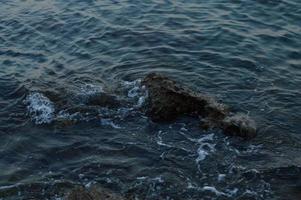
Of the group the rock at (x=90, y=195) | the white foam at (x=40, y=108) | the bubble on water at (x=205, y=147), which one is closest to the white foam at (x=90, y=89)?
the white foam at (x=40, y=108)

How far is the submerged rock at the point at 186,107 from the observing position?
11531 millimetres

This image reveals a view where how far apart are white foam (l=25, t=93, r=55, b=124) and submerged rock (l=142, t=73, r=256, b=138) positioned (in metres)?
2.43

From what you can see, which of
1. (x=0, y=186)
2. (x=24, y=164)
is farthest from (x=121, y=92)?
(x=0, y=186)

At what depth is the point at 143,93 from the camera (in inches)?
516

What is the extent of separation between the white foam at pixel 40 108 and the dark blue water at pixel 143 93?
3 centimetres

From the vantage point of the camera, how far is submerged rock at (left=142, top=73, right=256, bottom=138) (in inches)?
454

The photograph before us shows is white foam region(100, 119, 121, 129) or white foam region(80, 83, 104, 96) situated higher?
white foam region(80, 83, 104, 96)

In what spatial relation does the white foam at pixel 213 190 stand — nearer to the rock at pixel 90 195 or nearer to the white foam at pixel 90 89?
the rock at pixel 90 195

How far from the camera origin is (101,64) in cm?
1515

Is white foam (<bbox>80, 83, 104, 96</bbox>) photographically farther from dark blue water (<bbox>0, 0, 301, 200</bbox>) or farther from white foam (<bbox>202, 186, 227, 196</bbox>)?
white foam (<bbox>202, 186, 227, 196</bbox>)

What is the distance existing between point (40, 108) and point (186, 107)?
366cm

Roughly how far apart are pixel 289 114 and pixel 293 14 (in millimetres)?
5798

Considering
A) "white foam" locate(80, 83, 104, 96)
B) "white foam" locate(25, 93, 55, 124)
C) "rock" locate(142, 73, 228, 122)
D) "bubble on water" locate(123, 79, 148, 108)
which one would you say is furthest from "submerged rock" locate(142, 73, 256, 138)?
"white foam" locate(25, 93, 55, 124)

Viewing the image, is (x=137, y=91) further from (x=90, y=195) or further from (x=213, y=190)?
(x=90, y=195)
